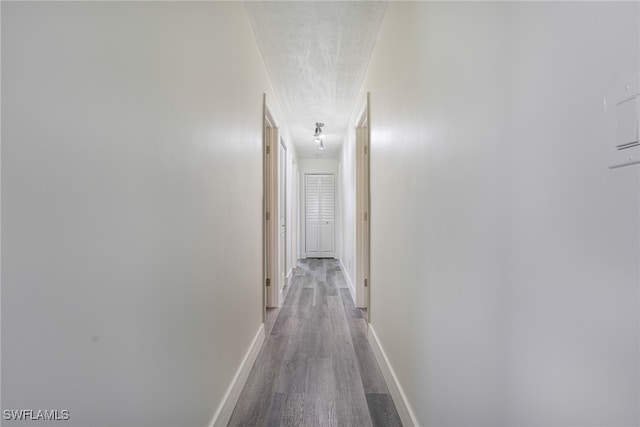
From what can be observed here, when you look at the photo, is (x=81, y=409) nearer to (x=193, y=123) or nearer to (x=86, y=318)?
(x=86, y=318)

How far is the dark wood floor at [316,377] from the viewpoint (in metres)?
1.57

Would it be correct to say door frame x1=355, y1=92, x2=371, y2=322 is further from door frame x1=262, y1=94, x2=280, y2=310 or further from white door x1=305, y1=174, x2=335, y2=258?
white door x1=305, y1=174, x2=335, y2=258

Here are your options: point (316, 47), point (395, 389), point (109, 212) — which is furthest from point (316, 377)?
point (316, 47)

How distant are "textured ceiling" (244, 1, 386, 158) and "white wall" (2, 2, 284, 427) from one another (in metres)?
0.77

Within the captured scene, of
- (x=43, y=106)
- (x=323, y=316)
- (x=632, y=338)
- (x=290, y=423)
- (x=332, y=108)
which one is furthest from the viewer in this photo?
(x=332, y=108)

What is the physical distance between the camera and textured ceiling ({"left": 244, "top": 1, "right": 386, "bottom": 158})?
6.05 feet

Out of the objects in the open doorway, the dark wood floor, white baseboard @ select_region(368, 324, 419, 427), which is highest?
the open doorway

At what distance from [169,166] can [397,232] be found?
123cm


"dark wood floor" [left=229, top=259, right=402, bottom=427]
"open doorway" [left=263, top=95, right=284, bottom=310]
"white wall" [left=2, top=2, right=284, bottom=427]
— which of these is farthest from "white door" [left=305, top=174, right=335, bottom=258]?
"white wall" [left=2, top=2, right=284, bottom=427]

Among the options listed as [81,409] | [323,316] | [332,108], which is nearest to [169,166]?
[81,409]

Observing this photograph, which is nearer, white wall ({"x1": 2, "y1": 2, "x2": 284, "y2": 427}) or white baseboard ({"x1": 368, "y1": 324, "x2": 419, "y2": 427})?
white wall ({"x1": 2, "y1": 2, "x2": 284, "y2": 427})

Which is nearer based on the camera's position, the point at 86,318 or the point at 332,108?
the point at 86,318

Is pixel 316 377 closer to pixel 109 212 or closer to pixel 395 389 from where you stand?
pixel 395 389

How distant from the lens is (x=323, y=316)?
122 inches
